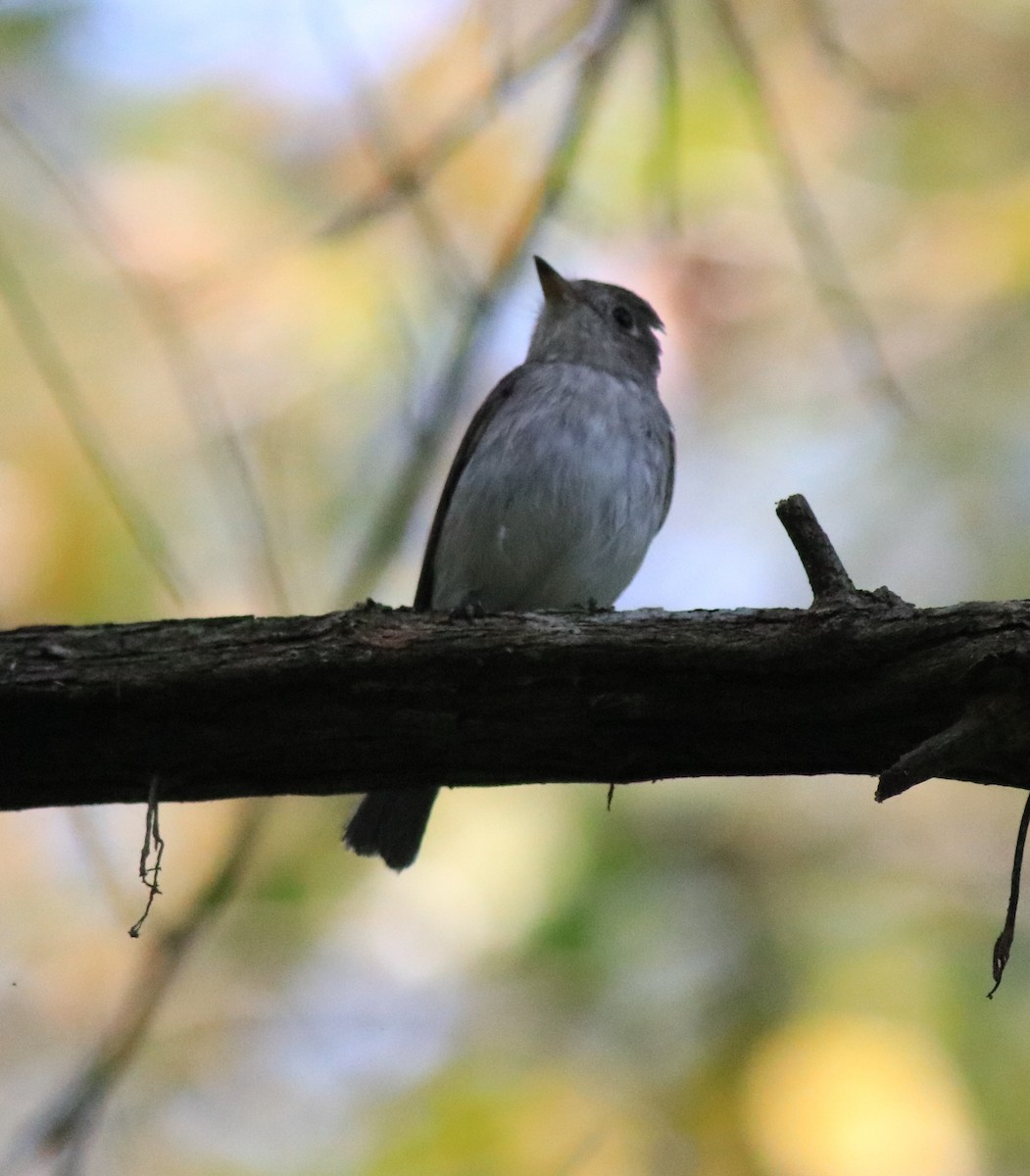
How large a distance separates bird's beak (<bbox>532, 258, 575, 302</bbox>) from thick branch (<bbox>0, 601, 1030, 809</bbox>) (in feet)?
9.87

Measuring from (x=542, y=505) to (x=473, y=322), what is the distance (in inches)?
47.2

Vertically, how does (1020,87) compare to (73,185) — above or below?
above

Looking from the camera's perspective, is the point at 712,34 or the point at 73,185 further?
the point at 712,34

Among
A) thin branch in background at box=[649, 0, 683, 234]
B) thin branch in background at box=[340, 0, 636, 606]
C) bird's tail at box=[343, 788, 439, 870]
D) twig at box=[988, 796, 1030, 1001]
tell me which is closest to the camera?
twig at box=[988, 796, 1030, 1001]

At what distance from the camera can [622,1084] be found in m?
4.86

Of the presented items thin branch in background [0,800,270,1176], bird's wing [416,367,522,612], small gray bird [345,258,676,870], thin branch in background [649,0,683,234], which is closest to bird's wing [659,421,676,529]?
small gray bird [345,258,676,870]

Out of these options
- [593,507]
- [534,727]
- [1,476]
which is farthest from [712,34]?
[534,727]

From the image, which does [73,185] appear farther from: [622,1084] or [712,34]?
A: [622,1084]

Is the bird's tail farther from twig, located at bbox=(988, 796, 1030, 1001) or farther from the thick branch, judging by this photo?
twig, located at bbox=(988, 796, 1030, 1001)

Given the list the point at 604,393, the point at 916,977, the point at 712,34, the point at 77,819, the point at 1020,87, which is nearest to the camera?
the point at 77,819

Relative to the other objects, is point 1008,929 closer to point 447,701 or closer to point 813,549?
point 813,549

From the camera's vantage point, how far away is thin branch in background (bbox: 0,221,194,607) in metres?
3.82

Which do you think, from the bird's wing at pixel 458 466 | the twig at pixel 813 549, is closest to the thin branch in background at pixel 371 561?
the twig at pixel 813 549

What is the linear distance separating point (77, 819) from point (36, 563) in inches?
73.3
